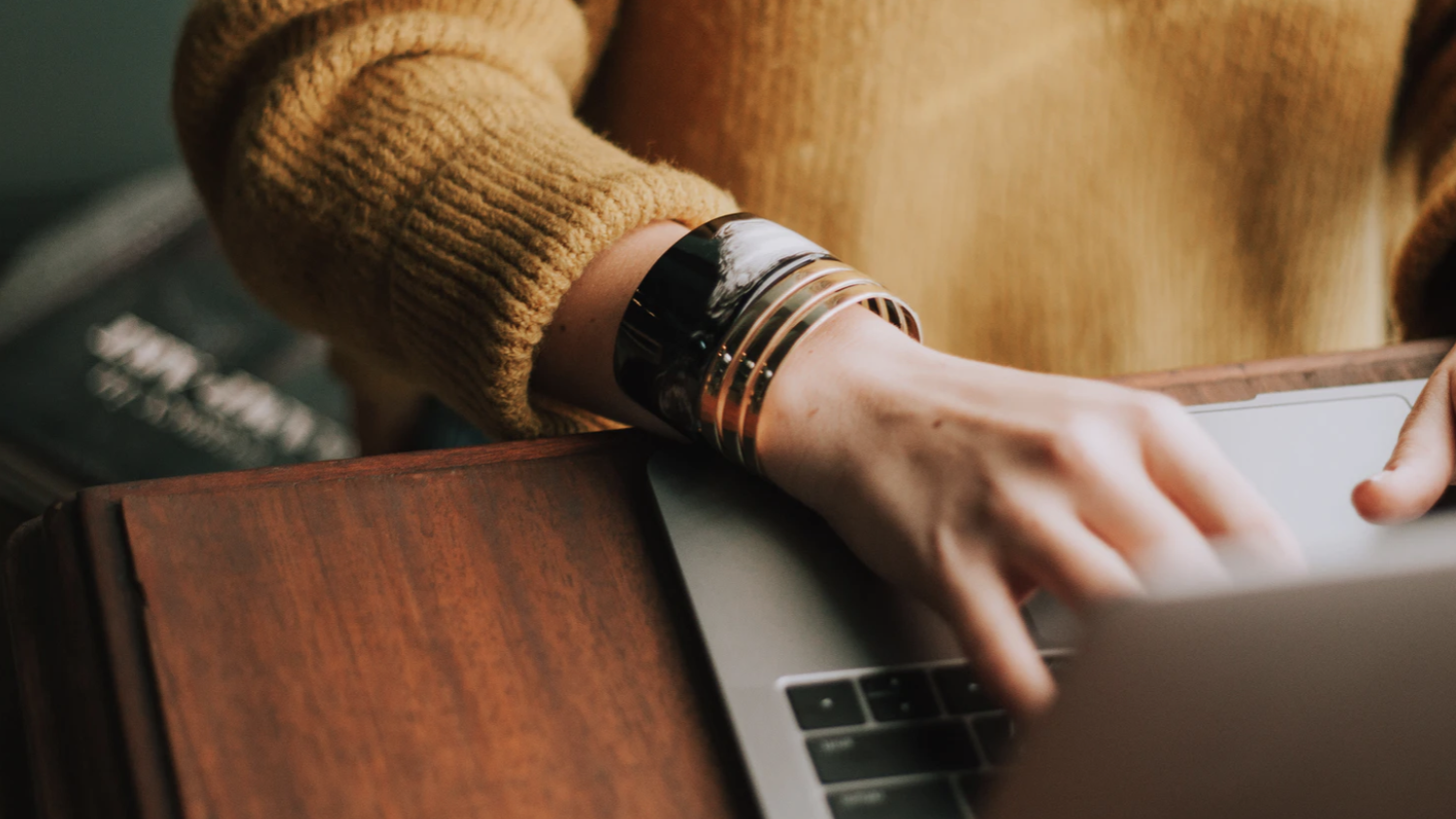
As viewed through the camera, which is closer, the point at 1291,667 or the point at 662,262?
the point at 1291,667

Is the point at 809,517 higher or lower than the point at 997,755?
higher

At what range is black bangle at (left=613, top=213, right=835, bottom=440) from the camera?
0.39 m

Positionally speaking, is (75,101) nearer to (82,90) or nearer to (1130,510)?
(82,90)

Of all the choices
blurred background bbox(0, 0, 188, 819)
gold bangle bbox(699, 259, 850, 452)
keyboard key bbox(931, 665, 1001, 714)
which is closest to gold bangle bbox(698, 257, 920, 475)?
gold bangle bbox(699, 259, 850, 452)

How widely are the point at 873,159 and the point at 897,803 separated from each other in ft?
1.40

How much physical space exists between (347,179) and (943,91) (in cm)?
35

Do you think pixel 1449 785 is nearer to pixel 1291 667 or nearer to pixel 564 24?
pixel 1291 667

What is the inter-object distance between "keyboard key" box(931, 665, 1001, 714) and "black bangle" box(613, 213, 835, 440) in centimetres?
13

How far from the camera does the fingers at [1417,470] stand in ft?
1.22

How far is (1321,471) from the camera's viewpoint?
41 centimetres

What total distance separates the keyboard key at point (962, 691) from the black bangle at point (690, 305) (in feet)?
0.42

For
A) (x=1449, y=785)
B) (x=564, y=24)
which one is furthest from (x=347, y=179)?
(x=1449, y=785)

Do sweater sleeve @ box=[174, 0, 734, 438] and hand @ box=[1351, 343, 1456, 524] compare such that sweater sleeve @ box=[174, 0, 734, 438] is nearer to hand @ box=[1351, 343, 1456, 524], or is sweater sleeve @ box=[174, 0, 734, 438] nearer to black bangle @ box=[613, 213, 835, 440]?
black bangle @ box=[613, 213, 835, 440]

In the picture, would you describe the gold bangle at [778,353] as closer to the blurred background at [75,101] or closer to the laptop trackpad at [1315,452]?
the laptop trackpad at [1315,452]
